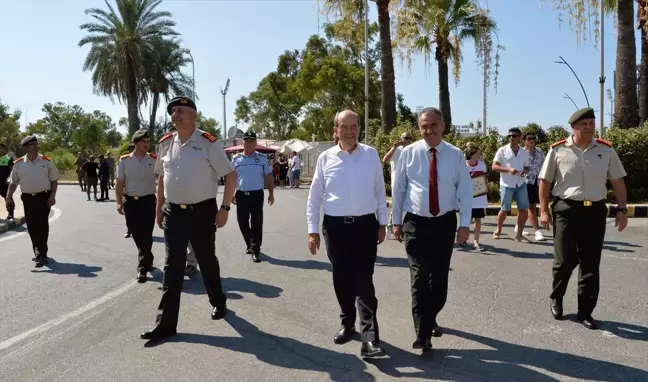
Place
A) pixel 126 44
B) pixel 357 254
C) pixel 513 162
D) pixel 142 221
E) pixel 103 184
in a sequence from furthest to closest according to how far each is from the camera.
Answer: pixel 126 44
pixel 103 184
pixel 513 162
pixel 142 221
pixel 357 254

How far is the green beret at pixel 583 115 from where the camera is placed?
5.18 metres

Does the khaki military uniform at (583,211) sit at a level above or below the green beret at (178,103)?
below

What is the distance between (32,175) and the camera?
8.41 meters

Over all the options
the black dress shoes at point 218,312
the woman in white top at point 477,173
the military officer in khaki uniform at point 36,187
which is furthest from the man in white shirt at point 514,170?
the military officer in khaki uniform at point 36,187

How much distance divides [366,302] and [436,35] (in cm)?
2047

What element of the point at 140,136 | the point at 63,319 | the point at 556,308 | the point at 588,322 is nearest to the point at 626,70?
the point at 556,308

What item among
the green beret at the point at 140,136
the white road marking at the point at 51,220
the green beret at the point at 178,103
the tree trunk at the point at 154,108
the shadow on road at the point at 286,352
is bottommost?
the shadow on road at the point at 286,352

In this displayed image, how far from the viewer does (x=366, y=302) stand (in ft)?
14.9

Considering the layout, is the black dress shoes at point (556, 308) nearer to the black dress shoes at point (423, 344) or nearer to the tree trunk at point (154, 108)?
the black dress shoes at point (423, 344)

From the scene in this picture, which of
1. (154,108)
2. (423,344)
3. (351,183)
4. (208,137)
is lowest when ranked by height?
(423,344)

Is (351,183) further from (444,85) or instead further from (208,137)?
(444,85)

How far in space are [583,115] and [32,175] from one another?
289 inches

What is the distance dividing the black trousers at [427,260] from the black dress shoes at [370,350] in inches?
13.8

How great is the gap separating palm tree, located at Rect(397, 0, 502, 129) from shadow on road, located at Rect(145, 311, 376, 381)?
1810 centimetres
